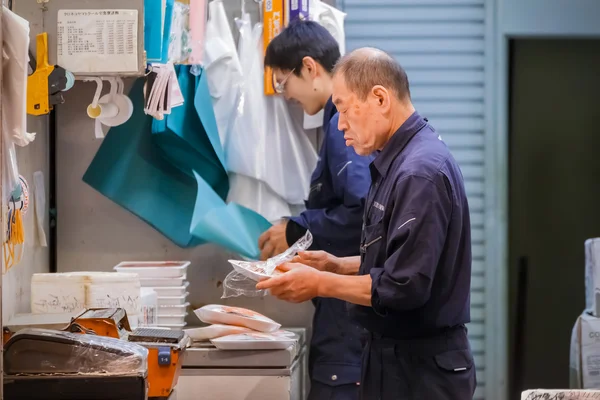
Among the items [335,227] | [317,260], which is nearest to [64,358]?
[317,260]

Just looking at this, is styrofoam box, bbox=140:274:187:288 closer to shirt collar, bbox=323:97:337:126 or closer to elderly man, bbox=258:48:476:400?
shirt collar, bbox=323:97:337:126

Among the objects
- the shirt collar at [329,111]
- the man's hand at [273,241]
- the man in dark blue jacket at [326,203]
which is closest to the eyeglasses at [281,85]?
the man in dark blue jacket at [326,203]

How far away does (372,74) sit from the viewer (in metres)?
2.79

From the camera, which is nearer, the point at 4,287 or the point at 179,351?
the point at 179,351

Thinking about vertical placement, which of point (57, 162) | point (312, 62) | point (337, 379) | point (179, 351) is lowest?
point (337, 379)

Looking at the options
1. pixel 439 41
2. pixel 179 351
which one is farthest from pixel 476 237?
pixel 179 351

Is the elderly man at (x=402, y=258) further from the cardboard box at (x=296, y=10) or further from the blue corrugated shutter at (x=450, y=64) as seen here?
the blue corrugated shutter at (x=450, y=64)

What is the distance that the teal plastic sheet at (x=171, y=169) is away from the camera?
4.03 metres

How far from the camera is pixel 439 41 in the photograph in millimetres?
4664

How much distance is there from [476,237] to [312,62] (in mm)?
1513

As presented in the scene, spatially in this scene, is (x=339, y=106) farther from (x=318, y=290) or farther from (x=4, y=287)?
(x=4, y=287)

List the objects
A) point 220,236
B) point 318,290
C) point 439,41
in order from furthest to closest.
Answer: point 439,41
point 220,236
point 318,290

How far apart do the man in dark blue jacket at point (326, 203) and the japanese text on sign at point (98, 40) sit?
0.66 m

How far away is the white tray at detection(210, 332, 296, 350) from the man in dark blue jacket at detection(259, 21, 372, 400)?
333mm
